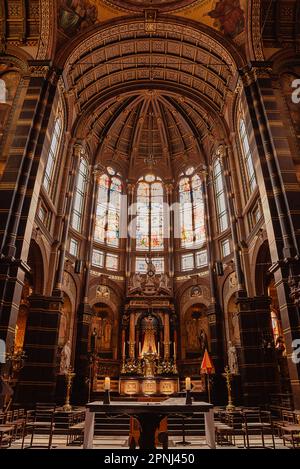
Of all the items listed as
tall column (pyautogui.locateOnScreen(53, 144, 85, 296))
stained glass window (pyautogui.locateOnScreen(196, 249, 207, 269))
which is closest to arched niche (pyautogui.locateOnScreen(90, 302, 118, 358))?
tall column (pyautogui.locateOnScreen(53, 144, 85, 296))

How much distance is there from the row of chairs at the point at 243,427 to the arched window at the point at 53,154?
1469 cm

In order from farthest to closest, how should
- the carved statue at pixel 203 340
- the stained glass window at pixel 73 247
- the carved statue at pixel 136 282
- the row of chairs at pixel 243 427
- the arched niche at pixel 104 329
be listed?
the carved statue at pixel 136 282 → the arched niche at pixel 104 329 → the stained glass window at pixel 73 247 → the carved statue at pixel 203 340 → the row of chairs at pixel 243 427

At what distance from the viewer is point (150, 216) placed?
29.5m

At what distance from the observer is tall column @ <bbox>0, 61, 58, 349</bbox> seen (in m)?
12.6

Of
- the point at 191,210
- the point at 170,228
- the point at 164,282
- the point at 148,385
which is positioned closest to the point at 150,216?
the point at 170,228

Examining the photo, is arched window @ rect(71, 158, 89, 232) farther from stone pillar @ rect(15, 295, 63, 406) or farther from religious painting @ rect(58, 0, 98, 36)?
religious painting @ rect(58, 0, 98, 36)

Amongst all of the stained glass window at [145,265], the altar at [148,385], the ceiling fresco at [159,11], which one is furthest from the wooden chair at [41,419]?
the ceiling fresco at [159,11]

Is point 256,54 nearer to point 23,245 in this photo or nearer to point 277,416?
point 23,245

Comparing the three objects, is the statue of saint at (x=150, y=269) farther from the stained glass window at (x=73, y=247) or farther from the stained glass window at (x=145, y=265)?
the stained glass window at (x=73, y=247)

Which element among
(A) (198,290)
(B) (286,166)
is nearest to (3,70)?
(B) (286,166)

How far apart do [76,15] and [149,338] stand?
21.1m

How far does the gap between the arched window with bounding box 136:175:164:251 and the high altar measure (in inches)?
91.1

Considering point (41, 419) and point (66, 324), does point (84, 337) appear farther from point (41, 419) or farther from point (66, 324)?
point (41, 419)

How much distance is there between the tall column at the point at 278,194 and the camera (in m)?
12.1
